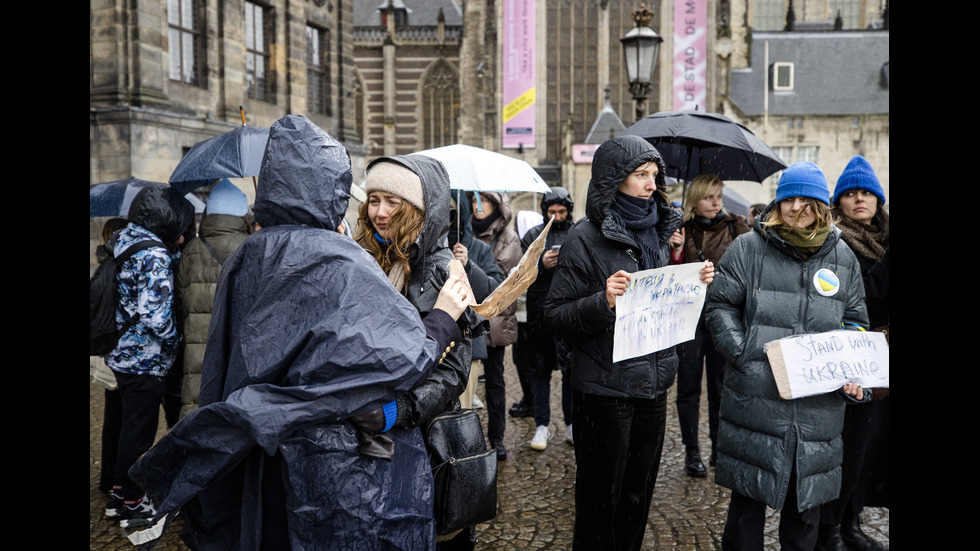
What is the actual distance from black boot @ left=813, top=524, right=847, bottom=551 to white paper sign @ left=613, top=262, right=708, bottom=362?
133cm

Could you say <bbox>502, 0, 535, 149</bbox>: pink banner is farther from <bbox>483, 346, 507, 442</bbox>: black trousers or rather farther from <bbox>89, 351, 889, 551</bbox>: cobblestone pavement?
<bbox>483, 346, 507, 442</bbox>: black trousers

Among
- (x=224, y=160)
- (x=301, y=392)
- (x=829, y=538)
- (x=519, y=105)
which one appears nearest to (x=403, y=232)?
(x=301, y=392)

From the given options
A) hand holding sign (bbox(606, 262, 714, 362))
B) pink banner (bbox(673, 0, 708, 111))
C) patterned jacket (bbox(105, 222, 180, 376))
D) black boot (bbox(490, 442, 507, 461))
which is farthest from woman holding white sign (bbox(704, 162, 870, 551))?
pink banner (bbox(673, 0, 708, 111))

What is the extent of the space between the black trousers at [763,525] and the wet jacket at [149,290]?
3.19m

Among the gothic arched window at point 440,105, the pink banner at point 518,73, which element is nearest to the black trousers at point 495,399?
the pink banner at point 518,73

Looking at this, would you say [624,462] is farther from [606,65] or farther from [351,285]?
[606,65]

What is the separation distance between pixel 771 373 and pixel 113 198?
5262 millimetres

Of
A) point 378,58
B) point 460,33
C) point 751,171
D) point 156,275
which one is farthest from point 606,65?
point 156,275

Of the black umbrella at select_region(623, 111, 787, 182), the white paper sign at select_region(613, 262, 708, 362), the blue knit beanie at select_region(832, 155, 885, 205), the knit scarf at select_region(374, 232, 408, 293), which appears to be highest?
the black umbrella at select_region(623, 111, 787, 182)

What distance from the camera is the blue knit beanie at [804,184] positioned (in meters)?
3.26

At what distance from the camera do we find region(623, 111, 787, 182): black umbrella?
16.0 feet

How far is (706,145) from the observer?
5453 millimetres

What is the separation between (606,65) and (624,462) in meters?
34.4

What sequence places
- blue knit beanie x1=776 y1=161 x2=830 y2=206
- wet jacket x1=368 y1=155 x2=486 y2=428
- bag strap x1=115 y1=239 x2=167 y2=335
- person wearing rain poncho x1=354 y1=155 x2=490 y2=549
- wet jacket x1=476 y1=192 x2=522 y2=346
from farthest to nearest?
wet jacket x1=476 y1=192 x2=522 y2=346 → bag strap x1=115 y1=239 x2=167 y2=335 → blue knit beanie x1=776 y1=161 x2=830 y2=206 → person wearing rain poncho x1=354 y1=155 x2=490 y2=549 → wet jacket x1=368 y1=155 x2=486 y2=428
